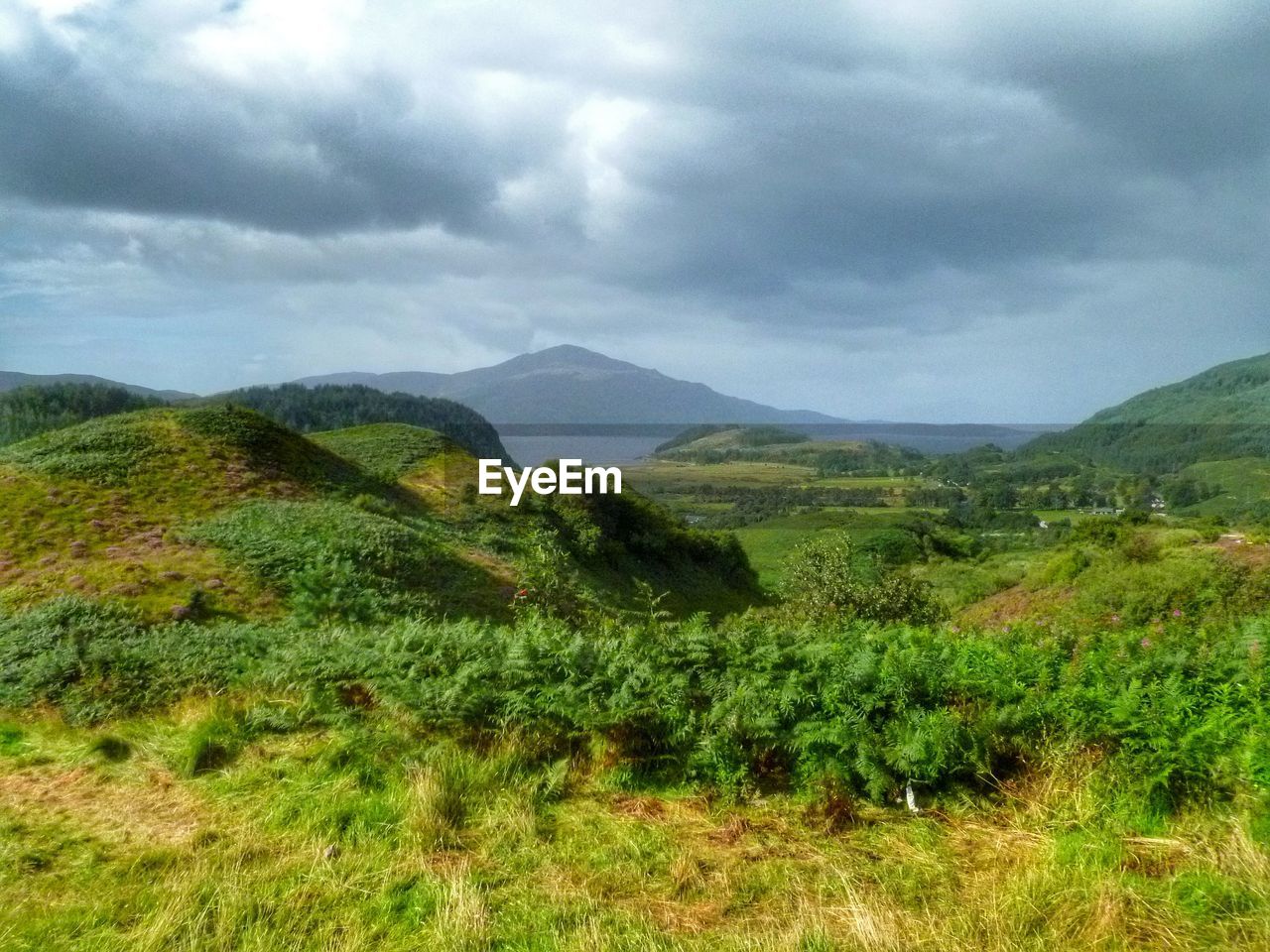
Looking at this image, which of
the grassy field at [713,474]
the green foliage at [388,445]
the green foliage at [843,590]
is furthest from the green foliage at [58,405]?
the green foliage at [843,590]

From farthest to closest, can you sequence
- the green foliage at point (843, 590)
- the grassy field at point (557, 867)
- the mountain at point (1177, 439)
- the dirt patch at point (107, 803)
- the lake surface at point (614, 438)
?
1. the mountain at point (1177, 439)
2. the lake surface at point (614, 438)
3. the green foliage at point (843, 590)
4. the dirt patch at point (107, 803)
5. the grassy field at point (557, 867)

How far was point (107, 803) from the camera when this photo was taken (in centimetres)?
505

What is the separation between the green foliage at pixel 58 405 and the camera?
55500 mm

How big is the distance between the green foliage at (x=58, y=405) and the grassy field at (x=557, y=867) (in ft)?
193

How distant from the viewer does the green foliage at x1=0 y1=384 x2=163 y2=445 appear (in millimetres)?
55500

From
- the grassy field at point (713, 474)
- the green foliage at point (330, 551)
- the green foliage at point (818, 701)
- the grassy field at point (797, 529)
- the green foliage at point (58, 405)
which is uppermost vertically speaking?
the green foliage at point (58, 405)

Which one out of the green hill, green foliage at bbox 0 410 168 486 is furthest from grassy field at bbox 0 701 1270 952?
green foliage at bbox 0 410 168 486

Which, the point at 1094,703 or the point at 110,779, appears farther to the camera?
the point at 110,779

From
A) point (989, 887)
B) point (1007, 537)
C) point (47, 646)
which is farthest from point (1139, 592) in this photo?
point (1007, 537)

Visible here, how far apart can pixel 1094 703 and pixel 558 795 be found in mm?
3229

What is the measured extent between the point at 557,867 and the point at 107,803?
126 inches

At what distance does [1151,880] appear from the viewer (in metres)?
3.53

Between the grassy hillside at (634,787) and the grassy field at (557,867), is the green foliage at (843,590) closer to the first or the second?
the grassy hillside at (634,787)

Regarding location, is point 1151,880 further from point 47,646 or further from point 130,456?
point 130,456
